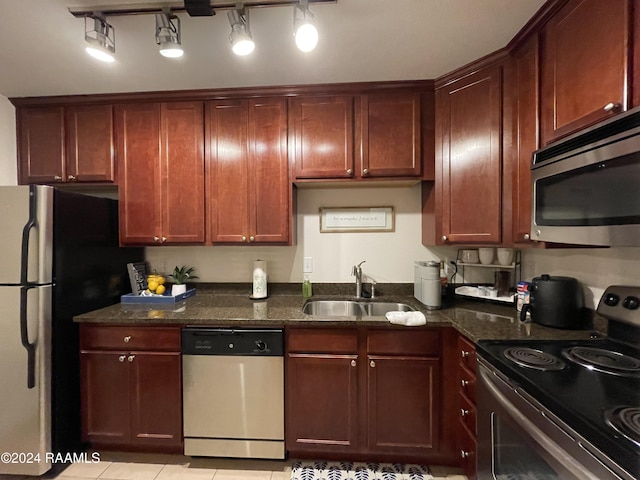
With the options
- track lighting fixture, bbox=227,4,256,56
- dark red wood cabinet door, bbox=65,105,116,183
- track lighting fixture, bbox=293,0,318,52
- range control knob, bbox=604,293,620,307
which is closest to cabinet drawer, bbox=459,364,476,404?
range control knob, bbox=604,293,620,307

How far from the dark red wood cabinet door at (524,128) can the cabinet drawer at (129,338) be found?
82.2 inches

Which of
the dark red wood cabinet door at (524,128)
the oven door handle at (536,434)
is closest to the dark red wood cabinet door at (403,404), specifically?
the oven door handle at (536,434)

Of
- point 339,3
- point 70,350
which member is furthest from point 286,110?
point 70,350

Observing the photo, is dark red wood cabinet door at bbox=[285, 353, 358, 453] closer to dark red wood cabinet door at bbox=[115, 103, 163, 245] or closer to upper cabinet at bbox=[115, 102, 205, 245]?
upper cabinet at bbox=[115, 102, 205, 245]

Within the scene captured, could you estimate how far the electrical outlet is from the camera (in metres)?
2.27

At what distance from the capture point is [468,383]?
1.45m

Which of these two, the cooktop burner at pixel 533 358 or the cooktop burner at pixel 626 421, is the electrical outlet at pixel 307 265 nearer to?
the cooktop burner at pixel 533 358

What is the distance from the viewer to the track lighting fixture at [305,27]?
117 cm

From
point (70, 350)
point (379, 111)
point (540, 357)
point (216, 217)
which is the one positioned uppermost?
point (379, 111)

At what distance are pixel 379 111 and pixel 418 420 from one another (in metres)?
1.98

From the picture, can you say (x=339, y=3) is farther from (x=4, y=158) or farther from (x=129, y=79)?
(x=4, y=158)

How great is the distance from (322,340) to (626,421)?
3.99ft

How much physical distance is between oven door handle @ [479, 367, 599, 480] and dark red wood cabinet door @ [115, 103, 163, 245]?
219 centimetres

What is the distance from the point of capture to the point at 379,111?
1897 millimetres
